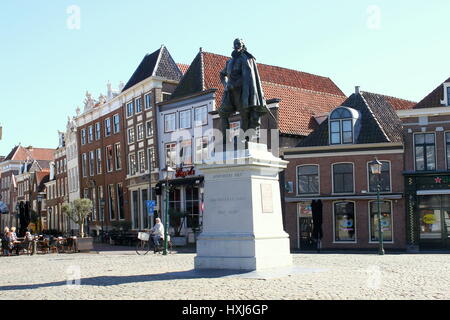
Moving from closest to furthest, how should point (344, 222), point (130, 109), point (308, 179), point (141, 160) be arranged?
point (344, 222) < point (308, 179) < point (141, 160) < point (130, 109)

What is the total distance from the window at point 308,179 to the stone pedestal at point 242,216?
66.7 ft

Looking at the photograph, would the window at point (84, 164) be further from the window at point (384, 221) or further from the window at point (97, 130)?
the window at point (384, 221)

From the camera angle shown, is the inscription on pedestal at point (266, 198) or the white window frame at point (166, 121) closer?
the inscription on pedestal at point (266, 198)

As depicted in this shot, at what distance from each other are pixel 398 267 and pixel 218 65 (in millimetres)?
30742

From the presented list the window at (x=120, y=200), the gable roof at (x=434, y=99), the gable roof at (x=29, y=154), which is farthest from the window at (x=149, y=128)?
the gable roof at (x=29, y=154)

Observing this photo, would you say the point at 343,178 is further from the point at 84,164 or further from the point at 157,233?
the point at 84,164

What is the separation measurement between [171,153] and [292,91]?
31.9 feet

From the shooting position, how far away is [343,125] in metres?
35.6

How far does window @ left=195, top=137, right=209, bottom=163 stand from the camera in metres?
42.5

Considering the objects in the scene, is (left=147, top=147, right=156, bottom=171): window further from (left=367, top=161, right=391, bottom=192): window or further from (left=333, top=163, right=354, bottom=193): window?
(left=367, top=161, right=391, bottom=192): window

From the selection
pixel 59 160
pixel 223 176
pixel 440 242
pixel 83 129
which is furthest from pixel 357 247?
pixel 59 160

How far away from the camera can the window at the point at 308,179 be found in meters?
35.6

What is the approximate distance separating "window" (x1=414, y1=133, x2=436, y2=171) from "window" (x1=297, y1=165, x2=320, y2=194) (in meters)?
5.54

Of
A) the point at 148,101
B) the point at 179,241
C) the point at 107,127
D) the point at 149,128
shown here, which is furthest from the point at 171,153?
the point at 107,127
